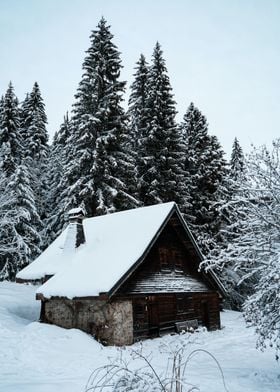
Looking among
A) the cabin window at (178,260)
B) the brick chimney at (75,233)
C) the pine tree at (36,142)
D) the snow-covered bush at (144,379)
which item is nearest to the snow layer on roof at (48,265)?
the brick chimney at (75,233)

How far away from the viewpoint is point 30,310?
61.3 ft

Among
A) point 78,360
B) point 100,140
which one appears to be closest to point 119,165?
point 100,140

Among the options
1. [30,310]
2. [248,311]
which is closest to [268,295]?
[248,311]

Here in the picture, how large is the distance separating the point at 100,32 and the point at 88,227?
17.3 metres

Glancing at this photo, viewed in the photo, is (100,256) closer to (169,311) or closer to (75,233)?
(75,233)

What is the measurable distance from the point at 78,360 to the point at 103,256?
5.72 meters

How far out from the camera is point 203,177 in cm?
3031

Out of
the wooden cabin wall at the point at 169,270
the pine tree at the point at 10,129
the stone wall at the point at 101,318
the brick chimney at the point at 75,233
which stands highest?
the pine tree at the point at 10,129

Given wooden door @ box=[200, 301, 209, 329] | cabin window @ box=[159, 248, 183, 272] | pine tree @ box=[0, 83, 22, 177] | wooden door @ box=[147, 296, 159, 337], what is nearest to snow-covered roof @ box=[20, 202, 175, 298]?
cabin window @ box=[159, 248, 183, 272]

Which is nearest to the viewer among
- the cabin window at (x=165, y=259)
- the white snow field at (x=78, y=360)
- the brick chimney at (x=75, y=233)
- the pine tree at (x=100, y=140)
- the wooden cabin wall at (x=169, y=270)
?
the white snow field at (x=78, y=360)

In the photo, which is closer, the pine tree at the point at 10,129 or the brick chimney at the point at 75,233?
the brick chimney at the point at 75,233

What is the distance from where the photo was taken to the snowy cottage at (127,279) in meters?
14.7

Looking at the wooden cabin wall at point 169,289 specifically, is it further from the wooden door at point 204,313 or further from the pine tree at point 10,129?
the pine tree at point 10,129

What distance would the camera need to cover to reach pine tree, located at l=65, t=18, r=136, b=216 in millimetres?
25781
